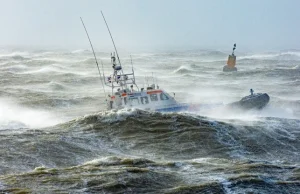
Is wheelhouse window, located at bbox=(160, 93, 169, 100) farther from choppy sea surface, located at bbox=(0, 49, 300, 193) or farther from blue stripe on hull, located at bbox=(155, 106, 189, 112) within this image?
choppy sea surface, located at bbox=(0, 49, 300, 193)

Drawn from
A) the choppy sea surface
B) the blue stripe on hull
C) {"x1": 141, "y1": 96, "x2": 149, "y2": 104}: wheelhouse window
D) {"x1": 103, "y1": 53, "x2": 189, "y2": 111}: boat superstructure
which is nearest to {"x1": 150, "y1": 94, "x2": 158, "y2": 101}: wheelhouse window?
{"x1": 103, "y1": 53, "x2": 189, "y2": 111}: boat superstructure

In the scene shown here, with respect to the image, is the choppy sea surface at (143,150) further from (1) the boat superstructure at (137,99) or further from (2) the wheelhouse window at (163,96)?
(2) the wheelhouse window at (163,96)

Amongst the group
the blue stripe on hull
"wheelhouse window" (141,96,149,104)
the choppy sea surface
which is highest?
"wheelhouse window" (141,96,149,104)

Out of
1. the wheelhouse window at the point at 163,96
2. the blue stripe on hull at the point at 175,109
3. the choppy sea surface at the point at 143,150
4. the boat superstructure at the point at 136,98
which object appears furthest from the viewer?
the wheelhouse window at the point at 163,96

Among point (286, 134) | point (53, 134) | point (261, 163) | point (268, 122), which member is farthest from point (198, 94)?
point (261, 163)

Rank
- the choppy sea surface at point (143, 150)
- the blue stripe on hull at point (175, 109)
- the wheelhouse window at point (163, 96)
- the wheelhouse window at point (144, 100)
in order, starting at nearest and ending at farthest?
1. the choppy sea surface at point (143, 150)
2. the wheelhouse window at point (144, 100)
3. the blue stripe on hull at point (175, 109)
4. the wheelhouse window at point (163, 96)

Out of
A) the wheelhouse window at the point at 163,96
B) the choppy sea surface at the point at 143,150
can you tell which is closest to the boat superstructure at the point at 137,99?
the wheelhouse window at the point at 163,96

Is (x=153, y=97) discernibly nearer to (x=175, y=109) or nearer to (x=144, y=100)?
(x=144, y=100)

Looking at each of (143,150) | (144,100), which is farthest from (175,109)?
(143,150)

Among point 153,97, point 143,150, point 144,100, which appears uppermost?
point 153,97

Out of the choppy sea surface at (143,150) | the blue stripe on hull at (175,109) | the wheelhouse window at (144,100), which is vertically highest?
the wheelhouse window at (144,100)

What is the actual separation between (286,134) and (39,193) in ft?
40.1

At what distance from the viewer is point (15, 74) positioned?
5022 centimetres

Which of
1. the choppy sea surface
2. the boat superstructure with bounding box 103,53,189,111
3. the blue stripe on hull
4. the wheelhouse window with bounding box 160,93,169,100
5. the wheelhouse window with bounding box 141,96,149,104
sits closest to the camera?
the choppy sea surface
